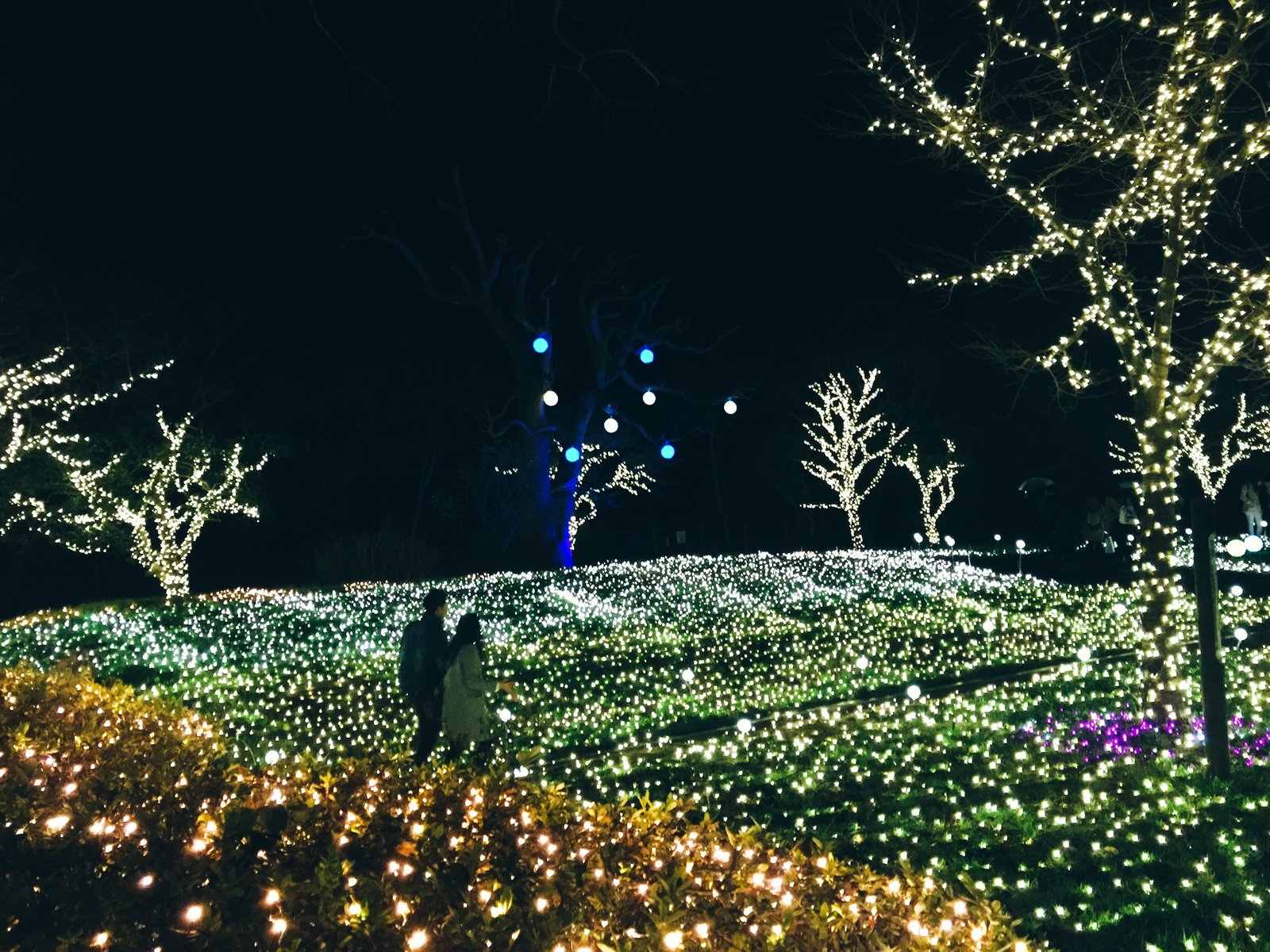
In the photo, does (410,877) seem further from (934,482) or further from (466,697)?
(934,482)

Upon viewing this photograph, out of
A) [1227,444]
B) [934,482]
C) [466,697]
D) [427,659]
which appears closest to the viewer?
[466,697]

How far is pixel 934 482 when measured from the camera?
1432 inches

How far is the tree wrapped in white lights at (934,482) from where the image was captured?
35959 millimetres

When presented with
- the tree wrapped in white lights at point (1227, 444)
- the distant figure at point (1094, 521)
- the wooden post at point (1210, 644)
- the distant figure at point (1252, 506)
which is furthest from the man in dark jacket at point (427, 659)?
the tree wrapped in white lights at point (1227, 444)

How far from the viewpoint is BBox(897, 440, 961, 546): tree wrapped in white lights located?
3596 cm

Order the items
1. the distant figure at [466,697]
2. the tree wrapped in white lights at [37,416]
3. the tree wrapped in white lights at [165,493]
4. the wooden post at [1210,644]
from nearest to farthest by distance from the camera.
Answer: the wooden post at [1210,644]
the distant figure at [466,697]
the tree wrapped in white lights at [37,416]
the tree wrapped in white lights at [165,493]

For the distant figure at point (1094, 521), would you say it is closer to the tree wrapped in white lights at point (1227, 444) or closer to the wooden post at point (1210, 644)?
the tree wrapped in white lights at point (1227, 444)

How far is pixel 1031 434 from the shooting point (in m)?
39.2

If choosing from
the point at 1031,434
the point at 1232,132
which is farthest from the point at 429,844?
the point at 1031,434

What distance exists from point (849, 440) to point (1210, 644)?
28696 mm

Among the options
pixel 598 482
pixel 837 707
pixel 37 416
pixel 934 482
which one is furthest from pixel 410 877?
pixel 934 482

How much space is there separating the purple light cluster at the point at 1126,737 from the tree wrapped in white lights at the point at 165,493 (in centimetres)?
1727

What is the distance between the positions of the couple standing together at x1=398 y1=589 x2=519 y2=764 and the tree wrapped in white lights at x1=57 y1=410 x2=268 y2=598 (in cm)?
1421

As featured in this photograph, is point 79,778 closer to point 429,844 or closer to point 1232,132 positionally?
point 429,844
